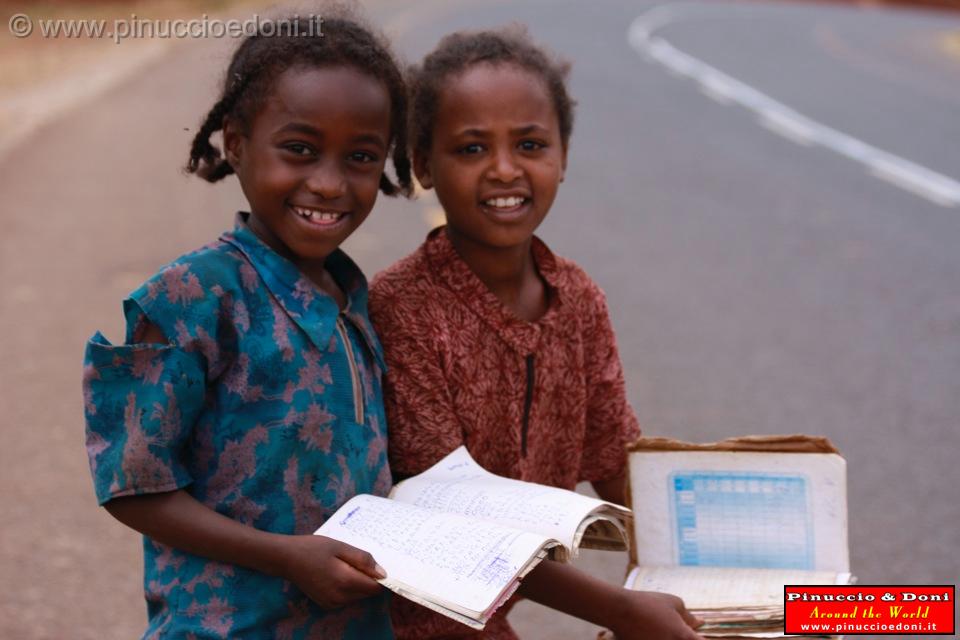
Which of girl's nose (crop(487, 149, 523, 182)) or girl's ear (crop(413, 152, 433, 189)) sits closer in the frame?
girl's nose (crop(487, 149, 523, 182))

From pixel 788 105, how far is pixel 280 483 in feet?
37.5

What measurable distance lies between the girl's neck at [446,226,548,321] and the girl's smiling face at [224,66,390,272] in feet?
1.13

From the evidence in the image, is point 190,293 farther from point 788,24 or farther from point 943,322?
point 788,24

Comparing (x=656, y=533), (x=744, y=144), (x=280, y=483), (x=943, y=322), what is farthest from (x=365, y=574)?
(x=744, y=144)

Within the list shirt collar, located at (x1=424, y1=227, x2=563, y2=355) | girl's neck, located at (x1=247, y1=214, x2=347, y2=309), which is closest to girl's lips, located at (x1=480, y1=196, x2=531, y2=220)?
shirt collar, located at (x1=424, y1=227, x2=563, y2=355)

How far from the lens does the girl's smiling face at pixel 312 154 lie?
2197mm

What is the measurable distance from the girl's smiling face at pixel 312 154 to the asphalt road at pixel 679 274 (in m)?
0.38

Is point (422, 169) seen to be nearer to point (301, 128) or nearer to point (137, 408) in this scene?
point (301, 128)

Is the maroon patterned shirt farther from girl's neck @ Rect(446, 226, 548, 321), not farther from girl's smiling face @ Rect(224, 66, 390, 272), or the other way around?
girl's smiling face @ Rect(224, 66, 390, 272)

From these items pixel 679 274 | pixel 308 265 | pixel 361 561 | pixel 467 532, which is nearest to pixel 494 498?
pixel 467 532

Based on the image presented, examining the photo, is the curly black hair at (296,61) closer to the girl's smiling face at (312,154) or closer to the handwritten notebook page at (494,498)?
the girl's smiling face at (312,154)

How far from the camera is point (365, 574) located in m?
1.97

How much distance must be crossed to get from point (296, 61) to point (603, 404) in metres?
0.94

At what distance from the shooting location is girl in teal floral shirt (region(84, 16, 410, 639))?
6.54 ft
